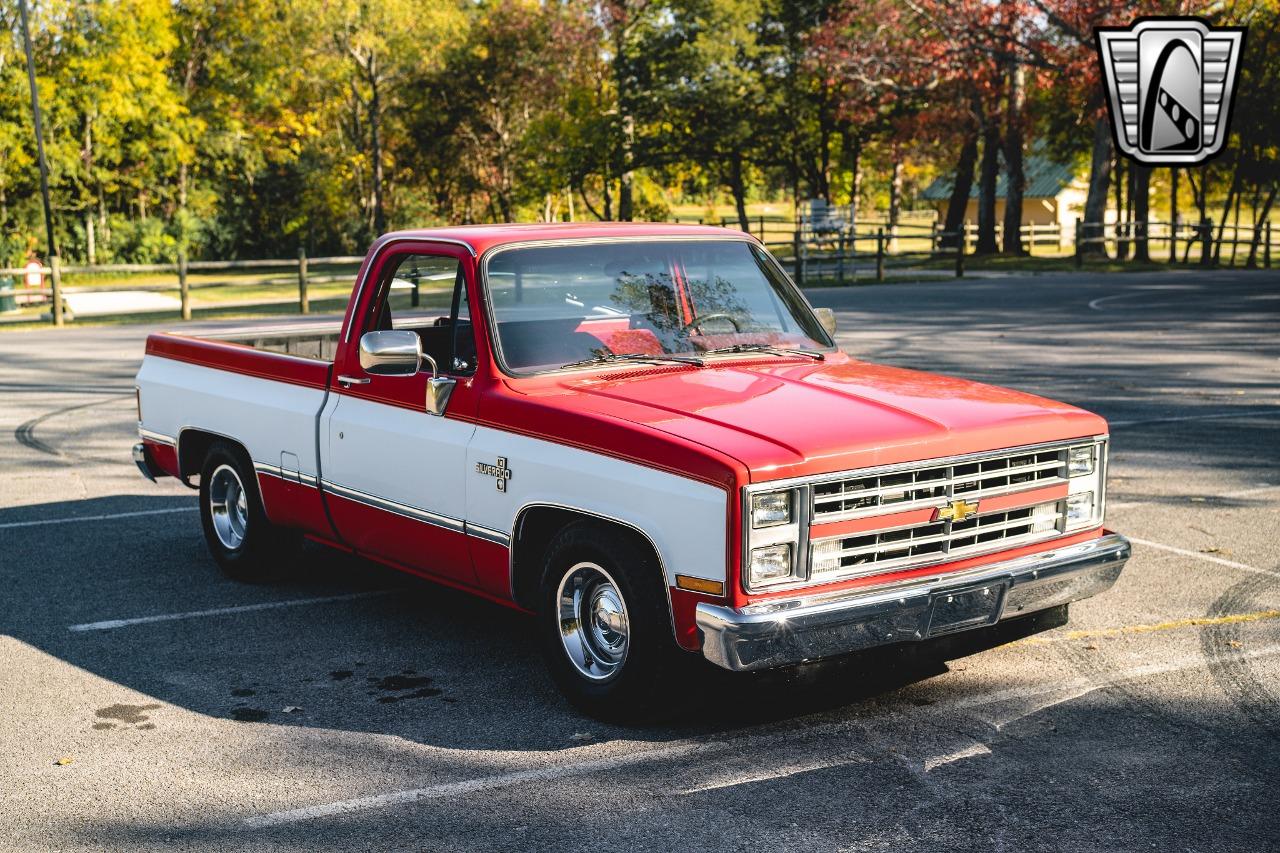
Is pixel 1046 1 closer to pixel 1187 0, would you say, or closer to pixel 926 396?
pixel 1187 0

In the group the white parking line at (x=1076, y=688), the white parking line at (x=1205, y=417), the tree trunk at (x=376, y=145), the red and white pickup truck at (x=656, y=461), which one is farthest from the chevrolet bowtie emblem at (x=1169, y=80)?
the tree trunk at (x=376, y=145)

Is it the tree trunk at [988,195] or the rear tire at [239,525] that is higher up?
the tree trunk at [988,195]

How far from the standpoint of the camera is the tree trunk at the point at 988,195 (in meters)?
45.2

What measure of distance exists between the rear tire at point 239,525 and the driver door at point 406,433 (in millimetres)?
908

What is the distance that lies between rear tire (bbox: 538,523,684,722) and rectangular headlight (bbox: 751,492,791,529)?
0.46 metres

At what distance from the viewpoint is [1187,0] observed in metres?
34.4

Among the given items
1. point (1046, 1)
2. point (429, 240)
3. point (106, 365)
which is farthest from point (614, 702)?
point (1046, 1)

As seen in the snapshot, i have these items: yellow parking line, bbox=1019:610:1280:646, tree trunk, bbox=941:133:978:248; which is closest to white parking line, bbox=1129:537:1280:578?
yellow parking line, bbox=1019:610:1280:646

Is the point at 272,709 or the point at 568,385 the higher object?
the point at 568,385

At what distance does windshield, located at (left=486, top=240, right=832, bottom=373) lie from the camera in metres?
6.03

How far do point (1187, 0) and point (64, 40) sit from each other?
1408 inches

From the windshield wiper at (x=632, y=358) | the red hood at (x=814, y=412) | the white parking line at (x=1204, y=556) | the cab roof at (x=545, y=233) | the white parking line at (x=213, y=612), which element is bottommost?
the white parking line at (x=213, y=612)

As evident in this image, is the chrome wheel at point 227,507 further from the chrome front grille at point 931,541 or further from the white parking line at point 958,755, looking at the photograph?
the white parking line at point 958,755

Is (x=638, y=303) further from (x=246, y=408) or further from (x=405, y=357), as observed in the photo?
(x=246, y=408)
